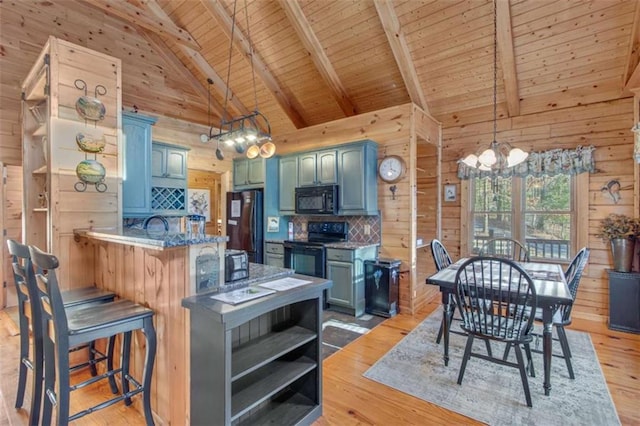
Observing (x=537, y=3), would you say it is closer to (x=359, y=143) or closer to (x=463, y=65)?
(x=463, y=65)

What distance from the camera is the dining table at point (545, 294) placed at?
2225 millimetres

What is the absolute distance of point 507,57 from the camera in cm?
373

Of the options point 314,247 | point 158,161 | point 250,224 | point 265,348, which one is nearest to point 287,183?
point 250,224

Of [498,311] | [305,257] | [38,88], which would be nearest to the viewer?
[498,311]

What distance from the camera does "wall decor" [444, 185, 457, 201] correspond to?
4.92 metres

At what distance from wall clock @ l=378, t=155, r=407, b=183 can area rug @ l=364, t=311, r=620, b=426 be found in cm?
208

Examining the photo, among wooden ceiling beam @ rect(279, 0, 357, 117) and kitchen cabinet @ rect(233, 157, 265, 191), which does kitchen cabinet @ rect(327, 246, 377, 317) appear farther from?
wooden ceiling beam @ rect(279, 0, 357, 117)

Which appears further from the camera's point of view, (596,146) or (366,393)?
(596,146)

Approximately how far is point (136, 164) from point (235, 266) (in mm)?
2550

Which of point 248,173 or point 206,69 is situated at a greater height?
point 206,69

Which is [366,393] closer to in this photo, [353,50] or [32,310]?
[32,310]

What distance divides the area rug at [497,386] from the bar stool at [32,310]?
2.21 m

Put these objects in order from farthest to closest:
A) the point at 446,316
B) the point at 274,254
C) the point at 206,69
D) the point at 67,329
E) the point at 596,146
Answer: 1. the point at 206,69
2. the point at 274,254
3. the point at 596,146
4. the point at 446,316
5. the point at 67,329

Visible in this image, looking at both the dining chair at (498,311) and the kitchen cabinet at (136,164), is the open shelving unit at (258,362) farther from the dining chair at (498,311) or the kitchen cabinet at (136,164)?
the kitchen cabinet at (136,164)
